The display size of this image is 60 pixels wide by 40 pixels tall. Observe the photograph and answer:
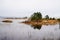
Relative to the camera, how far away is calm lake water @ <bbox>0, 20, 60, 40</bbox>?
7.49 feet

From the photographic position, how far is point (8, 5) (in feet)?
7.79

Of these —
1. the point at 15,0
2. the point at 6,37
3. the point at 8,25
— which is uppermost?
the point at 15,0

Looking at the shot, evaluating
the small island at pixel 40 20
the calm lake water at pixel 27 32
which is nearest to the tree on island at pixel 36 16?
the small island at pixel 40 20

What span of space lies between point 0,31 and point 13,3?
1.76 ft

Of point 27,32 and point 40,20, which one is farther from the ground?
point 40,20

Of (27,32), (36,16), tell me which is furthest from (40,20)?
(27,32)

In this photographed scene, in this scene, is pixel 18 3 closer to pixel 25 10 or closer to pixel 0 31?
pixel 25 10

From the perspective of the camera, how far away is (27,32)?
2.34 m

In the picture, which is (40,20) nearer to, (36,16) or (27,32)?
(36,16)

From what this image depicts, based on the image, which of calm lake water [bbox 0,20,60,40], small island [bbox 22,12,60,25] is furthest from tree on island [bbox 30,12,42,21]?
calm lake water [bbox 0,20,60,40]

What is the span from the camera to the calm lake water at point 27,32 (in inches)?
89.9

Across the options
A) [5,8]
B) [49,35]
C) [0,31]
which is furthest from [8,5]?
[49,35]

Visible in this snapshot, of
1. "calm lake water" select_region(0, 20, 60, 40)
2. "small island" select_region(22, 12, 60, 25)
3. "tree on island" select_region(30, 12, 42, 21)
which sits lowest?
"calm lake water" select_region(0, 20, 60, 40)

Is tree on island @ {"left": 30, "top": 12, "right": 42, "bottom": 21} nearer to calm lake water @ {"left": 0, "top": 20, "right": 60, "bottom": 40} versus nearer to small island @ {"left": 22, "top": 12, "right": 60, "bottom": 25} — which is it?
small island @ {"left": 22, "top": 12, "right": 60, "bottom": 25}
